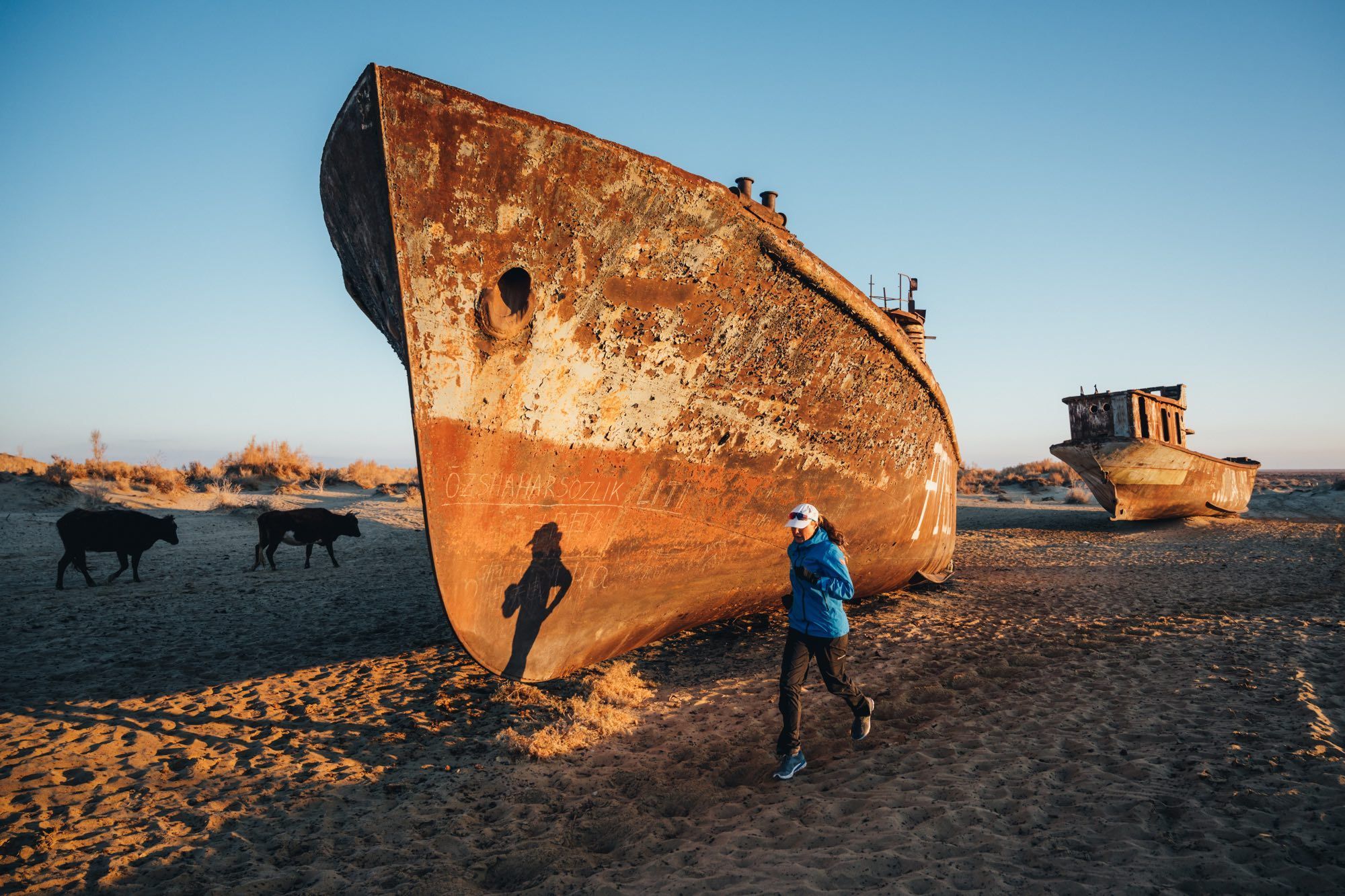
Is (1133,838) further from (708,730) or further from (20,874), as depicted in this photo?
(20,874)

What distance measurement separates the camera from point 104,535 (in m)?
8.01

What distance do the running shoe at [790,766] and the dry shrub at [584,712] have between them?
1.16 metres

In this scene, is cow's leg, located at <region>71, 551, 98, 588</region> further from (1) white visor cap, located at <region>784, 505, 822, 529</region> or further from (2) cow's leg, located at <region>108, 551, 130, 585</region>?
(1) white visor cap, located at <region>784, 505, 822, 529</region>

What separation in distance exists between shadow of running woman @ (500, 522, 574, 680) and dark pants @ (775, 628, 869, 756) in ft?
5.05

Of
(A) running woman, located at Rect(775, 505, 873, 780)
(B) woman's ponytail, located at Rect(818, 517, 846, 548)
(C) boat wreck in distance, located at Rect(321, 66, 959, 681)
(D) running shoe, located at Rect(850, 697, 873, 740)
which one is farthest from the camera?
(D) running shoe, located at Rect(850, 697, 873, 740)

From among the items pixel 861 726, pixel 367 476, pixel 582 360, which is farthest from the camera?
pixel 367 476

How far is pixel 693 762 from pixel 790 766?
1.94ft

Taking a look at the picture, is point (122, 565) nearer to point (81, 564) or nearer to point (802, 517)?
point (81, 564)

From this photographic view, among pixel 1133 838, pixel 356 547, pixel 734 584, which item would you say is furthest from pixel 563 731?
pixel 356 547

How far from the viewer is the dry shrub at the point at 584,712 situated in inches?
150

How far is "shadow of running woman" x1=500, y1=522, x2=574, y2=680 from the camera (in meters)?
3.89

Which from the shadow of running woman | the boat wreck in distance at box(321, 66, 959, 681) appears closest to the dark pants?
the boat wreck in distance at box(321, 66, 959, 681)

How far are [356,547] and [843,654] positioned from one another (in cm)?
1125

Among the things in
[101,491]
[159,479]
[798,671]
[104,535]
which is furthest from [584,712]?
[159,479]
